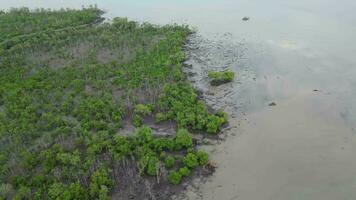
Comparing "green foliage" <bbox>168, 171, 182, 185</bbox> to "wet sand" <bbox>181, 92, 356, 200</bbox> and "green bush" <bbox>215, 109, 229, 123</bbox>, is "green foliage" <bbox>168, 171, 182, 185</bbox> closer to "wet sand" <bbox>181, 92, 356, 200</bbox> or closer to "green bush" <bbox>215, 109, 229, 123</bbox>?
"wet sand" <bbox>181, 92, 356, 200</bbox>

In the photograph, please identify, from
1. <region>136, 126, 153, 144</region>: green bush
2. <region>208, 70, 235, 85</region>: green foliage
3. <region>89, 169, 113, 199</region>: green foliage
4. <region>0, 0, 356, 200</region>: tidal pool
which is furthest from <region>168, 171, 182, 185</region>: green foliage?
<region>208, 70, 235, 85</region>: green foliage

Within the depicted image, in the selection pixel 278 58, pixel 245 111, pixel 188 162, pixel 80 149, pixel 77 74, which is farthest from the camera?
pixel 278 58

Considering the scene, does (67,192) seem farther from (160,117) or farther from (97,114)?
(160,117)

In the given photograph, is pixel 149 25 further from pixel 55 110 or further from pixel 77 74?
pixel 55 110

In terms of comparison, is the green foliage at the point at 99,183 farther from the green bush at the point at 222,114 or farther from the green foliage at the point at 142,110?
the green bush at the point at 222,114

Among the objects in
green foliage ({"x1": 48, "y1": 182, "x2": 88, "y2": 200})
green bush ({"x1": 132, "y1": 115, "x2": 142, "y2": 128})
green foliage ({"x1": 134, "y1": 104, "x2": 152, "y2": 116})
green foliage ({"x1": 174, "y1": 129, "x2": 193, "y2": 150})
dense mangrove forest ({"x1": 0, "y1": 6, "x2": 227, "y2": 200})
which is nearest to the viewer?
green foliage ({"x1": 48, "y1": 182, "x2": 88, "y2": 200})

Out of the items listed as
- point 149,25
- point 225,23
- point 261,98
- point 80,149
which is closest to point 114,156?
point 80,149

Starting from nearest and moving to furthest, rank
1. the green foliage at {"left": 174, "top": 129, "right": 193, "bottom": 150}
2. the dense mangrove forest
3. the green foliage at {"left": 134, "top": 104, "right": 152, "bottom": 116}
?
1. the dense mangrove forest
2. the green foliage at {"left": 174, "top": 129, "right": 193, "bottom": 150}
3. the green foliage at {"left": 134, "top": 104, "right": 152, "bottom": 116}
